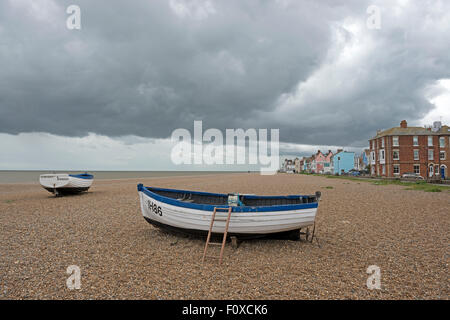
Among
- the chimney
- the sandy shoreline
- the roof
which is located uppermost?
the chimney

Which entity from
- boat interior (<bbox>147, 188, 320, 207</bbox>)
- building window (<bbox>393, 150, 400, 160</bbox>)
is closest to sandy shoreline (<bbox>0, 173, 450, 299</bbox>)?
boat interior (<bbox>147, 188, 320, 207</bbox>)

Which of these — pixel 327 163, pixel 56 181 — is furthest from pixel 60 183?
pixel 327 163

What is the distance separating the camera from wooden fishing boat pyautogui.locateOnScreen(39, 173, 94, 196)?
2066cm

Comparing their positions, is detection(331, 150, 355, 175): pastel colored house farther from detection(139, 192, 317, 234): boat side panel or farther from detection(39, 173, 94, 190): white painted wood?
detection(139, 192, 317, 234): boat side panel

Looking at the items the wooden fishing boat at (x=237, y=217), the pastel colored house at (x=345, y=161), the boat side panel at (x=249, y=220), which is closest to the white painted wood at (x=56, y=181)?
the wooden fishing boat at (x=237, y=217)

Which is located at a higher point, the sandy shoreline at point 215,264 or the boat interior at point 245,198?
the boat interior at point 245,198

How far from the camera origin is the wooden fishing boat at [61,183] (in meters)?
20.7

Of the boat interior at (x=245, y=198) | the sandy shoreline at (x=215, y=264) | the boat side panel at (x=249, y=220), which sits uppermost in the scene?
the boat interior at (x=245, y=198)

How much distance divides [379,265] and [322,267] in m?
1.61

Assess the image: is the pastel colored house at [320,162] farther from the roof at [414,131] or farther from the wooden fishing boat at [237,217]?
the wooden fishing boat at [237,217]

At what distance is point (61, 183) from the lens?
2084cm

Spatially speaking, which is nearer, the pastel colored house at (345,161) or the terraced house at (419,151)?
the terraced house at (419,151)

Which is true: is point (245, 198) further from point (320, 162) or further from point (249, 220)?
point (320, 162)

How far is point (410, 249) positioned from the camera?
8.02 m
